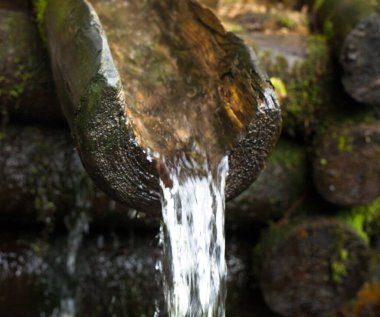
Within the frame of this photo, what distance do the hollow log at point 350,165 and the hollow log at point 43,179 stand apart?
875 mm

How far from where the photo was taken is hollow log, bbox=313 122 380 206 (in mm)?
2945

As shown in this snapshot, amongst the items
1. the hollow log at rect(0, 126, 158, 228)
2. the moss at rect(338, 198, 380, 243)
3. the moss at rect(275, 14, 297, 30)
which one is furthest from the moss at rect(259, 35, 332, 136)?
the hollow log at rect(0, 126, 158, 228)

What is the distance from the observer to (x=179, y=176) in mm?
2061

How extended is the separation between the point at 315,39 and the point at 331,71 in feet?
0.65

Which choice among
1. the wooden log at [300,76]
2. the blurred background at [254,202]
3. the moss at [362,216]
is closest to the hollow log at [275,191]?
the blurred background at [254,202]

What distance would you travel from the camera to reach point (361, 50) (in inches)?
111

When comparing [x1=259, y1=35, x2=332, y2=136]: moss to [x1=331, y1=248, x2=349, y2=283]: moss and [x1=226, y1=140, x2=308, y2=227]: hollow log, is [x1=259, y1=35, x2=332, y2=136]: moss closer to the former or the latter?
[x1=226, y1=140, x2=308, y2=227]: hollow log

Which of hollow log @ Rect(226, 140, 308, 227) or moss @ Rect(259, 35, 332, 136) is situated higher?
moss @ Rect(259, 35, 332, 136)

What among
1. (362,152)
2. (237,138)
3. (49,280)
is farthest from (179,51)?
(49,280)

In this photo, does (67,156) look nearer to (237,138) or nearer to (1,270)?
(1,270)

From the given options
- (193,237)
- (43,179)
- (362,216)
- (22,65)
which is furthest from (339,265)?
(22,65)

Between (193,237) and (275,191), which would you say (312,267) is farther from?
(193,237)

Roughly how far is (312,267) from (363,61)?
3.17ft

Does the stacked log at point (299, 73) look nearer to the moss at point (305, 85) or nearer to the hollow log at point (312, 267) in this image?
the moss at point (305, 85)
